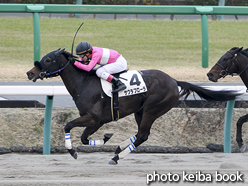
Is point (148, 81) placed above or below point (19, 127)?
above

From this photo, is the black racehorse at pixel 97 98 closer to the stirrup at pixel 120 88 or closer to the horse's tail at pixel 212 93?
the stirrup at pixel 120 88

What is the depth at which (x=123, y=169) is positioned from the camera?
223 inches

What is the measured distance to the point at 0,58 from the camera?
13914 millimetres

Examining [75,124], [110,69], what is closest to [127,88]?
[110,69]

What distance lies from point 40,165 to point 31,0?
72.3 feet

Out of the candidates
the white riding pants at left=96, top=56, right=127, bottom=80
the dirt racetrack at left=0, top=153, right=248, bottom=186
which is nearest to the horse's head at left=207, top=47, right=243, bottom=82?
the dirt racetrack at left=0, top=153, right=248, bottom=186

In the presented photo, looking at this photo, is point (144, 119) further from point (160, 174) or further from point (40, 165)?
point (40, 165)

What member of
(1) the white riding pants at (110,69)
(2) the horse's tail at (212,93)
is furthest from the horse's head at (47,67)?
(2) the horse's tail at (212,93)

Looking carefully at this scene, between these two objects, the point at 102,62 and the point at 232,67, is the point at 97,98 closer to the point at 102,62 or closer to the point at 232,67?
the point at 102,62

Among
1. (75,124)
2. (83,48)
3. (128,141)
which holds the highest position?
(83,48)

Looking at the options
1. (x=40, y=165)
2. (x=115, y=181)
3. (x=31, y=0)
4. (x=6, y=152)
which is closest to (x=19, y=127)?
(x=6, y=152)

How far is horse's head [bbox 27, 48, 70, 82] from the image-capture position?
587cm

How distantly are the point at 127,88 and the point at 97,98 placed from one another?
415 millimetres

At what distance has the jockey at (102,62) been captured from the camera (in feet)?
19.6
